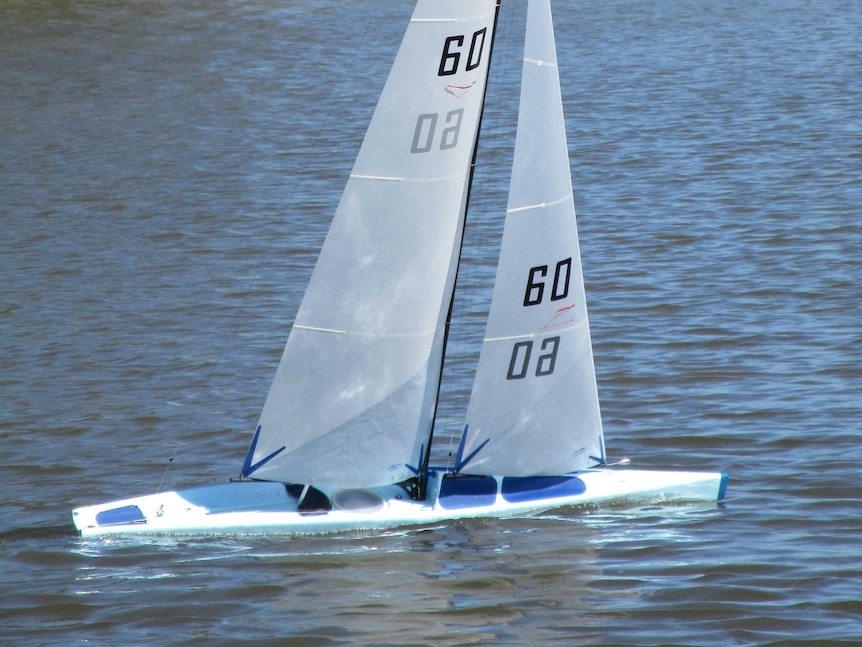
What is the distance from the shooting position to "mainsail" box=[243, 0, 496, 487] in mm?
10477

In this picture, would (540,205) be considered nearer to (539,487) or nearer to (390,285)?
(390,285)

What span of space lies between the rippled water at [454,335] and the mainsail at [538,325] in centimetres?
64

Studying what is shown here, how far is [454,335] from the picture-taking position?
16219mm

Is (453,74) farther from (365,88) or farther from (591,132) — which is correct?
(365,88)

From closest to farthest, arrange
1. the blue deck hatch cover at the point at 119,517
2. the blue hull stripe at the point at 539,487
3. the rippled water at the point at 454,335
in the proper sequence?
the rippled water at the point at 454,335 → the blue deck hatch cover at the point at 119,517 → the blue hull stripe at the point at 539,487

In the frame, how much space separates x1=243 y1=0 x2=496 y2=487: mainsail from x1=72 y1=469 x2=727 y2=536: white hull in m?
0.23

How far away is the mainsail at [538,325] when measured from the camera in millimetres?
10695

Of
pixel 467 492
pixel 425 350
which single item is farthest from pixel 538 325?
pixel 467 492

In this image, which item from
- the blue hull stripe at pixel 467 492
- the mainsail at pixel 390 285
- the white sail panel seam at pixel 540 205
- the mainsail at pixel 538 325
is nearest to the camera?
the mainsail at pixel 390 285

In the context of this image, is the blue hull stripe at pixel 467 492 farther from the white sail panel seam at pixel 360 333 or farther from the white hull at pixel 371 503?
the white sail panel seam at pixel 360 333

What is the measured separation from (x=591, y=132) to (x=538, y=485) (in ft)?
50.1

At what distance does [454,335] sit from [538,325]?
5228 millimetres

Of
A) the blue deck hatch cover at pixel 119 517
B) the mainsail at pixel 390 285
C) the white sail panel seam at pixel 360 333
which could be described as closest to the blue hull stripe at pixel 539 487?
the mainsail at pixel 390 285

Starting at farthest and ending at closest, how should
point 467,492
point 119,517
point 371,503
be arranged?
point 467,492, point 371,503, point 119,517
